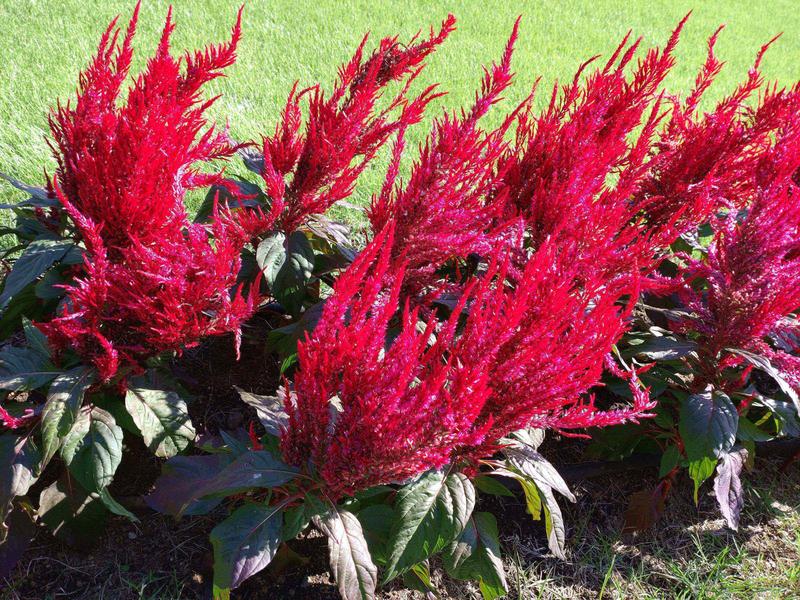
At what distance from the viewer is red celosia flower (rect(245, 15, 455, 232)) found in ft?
5.93

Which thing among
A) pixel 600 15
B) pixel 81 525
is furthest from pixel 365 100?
pixel 600 15

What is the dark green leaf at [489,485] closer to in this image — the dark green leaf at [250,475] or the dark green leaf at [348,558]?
the dark green leaf at [348,558]

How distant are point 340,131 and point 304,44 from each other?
4.21 metres

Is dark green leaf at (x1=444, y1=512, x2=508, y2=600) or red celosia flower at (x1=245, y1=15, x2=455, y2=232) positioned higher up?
red celosia flower at (x1=245, y1=15, x2=455, y2=232)

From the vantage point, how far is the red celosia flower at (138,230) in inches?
58.4

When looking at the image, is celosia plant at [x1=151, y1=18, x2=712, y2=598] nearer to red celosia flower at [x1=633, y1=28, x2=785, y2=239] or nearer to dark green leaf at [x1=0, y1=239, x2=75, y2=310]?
red celosia flower at [x1=633, y1=28, x2=785, y2=239]

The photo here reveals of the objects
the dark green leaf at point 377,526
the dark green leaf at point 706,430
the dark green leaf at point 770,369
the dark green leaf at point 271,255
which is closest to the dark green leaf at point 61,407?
the dark green leaf at point 271,255

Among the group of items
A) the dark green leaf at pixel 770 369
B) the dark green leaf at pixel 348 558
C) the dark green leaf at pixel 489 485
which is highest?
the dark green leaf at pixel 770 369

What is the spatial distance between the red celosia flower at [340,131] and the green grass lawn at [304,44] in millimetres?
1091

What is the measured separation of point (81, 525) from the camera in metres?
1.82

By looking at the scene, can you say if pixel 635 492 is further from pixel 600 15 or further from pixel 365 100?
pixel 600 15

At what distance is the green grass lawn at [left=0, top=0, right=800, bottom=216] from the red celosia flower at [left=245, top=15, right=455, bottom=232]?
1.09 m

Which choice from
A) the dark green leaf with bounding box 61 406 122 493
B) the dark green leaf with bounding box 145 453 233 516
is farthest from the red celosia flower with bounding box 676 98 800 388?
the dark green leaf with bounding box 61 406 122 493

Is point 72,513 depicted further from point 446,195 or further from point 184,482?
point 446,195
